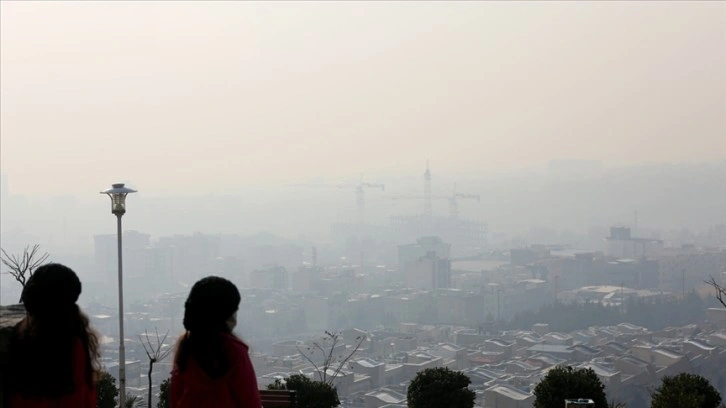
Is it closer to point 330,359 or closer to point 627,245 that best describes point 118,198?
point 330,359

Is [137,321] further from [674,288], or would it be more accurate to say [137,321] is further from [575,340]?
[674,288]

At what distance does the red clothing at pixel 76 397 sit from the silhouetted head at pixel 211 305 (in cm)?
34

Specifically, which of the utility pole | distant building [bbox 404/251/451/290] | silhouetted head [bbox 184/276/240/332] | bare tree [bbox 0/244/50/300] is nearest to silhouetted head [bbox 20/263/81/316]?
silhouetted head [bbox 184/276/240/332]

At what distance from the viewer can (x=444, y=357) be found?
3077 centimetres

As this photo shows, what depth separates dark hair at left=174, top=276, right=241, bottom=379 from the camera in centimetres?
256

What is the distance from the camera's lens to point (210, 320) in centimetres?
258

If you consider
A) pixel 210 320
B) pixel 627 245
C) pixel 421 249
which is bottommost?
pixel 421 249

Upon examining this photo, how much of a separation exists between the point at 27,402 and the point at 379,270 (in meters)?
66.2

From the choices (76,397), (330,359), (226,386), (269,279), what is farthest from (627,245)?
(76,397)

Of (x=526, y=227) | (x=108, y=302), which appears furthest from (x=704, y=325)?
(x=526, y=227)

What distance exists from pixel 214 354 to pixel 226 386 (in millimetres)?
103

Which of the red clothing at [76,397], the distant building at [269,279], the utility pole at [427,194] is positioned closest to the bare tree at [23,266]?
the red clothing at [76,397]

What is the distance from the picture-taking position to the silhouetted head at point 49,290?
2.56 metres

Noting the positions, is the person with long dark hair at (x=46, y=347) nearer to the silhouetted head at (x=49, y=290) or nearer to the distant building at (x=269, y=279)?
the silhouetted head at (x=49, y=290)
